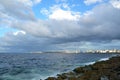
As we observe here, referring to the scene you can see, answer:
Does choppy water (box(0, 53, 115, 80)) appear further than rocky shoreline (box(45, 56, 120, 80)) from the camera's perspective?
Yes

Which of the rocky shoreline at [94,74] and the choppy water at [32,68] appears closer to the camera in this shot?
the rocky shoreline at [94,74]

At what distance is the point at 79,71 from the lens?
3262cm

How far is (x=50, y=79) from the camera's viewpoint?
981 inches

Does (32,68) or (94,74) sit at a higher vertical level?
(32,68)

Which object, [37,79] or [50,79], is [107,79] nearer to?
[50,79]

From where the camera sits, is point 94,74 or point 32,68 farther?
point 32,68

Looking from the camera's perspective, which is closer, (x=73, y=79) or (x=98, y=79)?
(x=98, y=79)

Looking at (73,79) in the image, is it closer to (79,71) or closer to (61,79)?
(61,79)

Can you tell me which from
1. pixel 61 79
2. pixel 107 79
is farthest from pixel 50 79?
pixel 107 79

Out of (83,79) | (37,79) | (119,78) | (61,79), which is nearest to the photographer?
(119,78)

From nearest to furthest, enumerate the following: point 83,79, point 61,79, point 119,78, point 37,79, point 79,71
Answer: point 119,78 < point 83,79 < point 61,79 < point 37,79 < point 79,71

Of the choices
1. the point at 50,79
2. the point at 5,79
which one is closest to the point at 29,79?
the point at 5,79

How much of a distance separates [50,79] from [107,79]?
6924 millimetres

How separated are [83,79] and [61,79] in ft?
9.48
